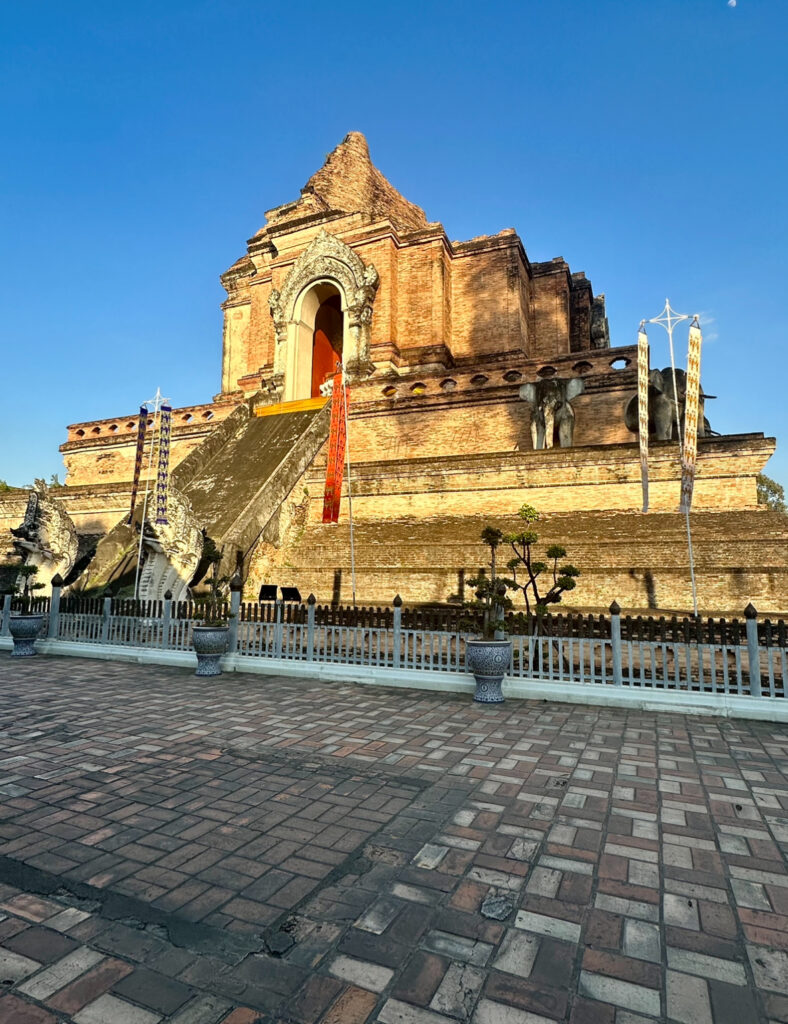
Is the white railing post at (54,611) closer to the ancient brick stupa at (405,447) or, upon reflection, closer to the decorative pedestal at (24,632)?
the decorative pedestal at (24,632)

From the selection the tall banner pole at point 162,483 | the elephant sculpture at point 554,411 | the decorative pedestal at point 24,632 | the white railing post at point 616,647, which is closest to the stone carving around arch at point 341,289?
the elephant sculpture at point 554,411

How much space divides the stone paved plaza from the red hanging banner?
9.55 m

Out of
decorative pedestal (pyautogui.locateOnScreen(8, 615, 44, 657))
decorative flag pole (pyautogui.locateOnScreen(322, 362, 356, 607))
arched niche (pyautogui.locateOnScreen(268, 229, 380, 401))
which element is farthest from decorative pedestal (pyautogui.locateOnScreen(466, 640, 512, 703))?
arched niche (pyautogui.locateOnScreen(268, 229, 380, 401))

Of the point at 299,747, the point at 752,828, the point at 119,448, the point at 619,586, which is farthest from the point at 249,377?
the point at 752,828

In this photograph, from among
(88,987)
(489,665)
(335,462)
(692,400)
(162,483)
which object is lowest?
(88,987)

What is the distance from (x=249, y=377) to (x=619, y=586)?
2132 cm

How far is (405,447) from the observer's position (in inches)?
757

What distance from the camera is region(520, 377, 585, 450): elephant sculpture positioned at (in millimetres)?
16547

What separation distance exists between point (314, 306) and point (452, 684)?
2191cm

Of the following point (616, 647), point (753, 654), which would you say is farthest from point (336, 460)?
point (753, 654)

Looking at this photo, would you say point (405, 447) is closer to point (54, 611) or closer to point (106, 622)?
point (106, 622)

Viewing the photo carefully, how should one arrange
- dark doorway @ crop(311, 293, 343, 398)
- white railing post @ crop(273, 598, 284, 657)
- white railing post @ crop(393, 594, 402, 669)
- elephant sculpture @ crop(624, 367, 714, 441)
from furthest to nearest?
dark doorway @ crop(311, 293, 343, 398) < elephant sculpture @ crop(624, 367, 714, 441) < white railing post @ crop(273, 598, 284, 657) < white railing post @ crop(393, 594, 402, 669)

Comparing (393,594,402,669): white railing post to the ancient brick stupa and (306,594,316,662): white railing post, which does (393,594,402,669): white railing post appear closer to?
(306,594,316,662): white railing post

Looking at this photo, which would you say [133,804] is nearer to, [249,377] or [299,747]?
[299,747]
